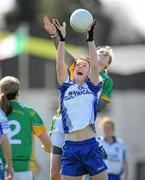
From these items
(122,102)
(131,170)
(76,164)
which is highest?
(76,164)

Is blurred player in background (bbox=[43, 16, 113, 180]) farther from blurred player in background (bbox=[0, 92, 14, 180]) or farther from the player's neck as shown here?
the player's neck

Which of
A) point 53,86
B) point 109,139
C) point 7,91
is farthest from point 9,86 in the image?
point 53,86

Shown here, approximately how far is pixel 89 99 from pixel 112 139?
544 centimetres

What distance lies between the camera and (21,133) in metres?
10.6

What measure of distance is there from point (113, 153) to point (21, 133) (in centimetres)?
509

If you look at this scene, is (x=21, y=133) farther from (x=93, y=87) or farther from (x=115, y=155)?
(x=115, y=155)

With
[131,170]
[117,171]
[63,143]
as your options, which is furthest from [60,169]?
[131,170]

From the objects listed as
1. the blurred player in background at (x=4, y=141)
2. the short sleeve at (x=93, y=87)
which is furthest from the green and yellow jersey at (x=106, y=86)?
the blurred player in background at (x=4, y=141)

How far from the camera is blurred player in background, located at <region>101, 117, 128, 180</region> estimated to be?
1531cm

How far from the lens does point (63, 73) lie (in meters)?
10.2

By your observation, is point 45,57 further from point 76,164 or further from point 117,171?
point 76,164

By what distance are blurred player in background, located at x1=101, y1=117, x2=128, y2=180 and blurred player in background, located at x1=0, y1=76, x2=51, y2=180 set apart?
4.59 meters

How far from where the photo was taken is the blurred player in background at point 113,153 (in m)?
15.3

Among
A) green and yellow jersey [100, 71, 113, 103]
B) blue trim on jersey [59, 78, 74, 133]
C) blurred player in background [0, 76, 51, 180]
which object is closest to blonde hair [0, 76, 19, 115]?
blurred player in background [0, 76, 51, 180]
